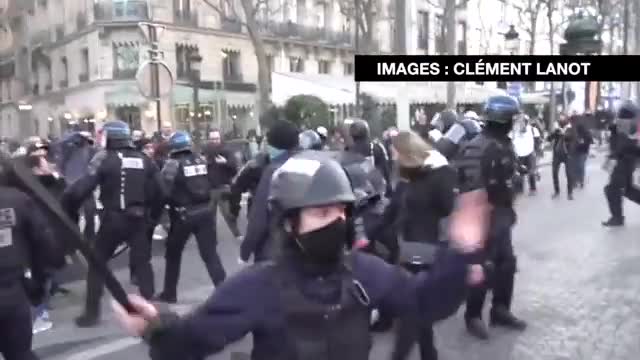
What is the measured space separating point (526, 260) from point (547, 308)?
8.17 ft

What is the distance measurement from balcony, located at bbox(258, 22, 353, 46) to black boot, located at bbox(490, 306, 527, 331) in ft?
115

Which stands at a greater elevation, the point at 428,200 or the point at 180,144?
the point at 180,144

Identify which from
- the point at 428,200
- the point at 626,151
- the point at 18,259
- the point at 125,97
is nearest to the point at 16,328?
the point at 18,259

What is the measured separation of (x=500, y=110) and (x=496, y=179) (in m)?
0.50

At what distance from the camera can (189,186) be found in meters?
8.25

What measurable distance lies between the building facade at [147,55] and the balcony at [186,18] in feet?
0.14

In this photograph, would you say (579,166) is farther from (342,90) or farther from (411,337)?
(342,90)

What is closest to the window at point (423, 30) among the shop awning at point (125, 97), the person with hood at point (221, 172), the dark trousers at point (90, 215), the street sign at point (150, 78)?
the shop awning at point (125, 97)

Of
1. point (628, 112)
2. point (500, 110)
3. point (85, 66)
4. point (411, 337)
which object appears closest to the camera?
point (411, 337)

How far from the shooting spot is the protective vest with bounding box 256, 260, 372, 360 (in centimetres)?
253

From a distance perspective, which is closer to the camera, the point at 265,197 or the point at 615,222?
the point at 265,197

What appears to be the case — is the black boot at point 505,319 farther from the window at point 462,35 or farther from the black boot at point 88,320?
the window at point 462,35

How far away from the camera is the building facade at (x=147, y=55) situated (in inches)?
1503

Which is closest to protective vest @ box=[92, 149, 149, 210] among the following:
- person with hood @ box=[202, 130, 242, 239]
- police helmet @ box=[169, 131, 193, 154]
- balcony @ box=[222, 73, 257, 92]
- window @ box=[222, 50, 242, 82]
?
police helmet @ box=[169, 131, 193, 154]
